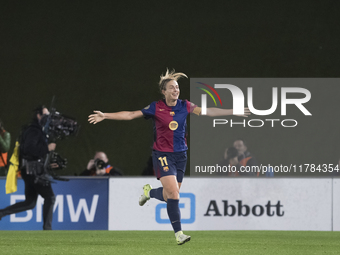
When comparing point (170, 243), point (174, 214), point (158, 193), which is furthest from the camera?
point (158, 193)

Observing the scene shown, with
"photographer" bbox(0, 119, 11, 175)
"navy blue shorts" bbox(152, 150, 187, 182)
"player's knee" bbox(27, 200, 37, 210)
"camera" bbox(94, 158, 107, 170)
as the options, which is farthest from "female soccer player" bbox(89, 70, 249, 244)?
"camera" bbox(94, 158, 107, 170)

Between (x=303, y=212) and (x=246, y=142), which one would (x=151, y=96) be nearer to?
(x=246, y=142)

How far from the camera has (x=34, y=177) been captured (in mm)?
10039

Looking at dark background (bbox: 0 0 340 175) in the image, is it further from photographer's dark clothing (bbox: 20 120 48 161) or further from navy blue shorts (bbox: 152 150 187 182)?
navy blue shorts (bbox: 152 150 187 182)

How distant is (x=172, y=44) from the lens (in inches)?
572

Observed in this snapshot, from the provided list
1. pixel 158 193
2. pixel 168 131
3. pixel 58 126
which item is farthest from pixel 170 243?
pixel 58 126

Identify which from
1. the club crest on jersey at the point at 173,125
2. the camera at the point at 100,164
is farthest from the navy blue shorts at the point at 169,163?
the camera at the point at 100,164

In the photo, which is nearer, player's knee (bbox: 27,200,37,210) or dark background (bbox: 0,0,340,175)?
player's knee (bbox: 27,200,37,210)

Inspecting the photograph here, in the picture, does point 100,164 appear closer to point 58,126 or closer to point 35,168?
point 58,126

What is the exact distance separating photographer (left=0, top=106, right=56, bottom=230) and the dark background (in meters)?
4.18

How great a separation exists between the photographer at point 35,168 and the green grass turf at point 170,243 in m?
1.08

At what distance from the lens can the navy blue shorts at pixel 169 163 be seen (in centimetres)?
703

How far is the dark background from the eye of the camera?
1433 cm

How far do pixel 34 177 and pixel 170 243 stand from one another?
3225mm
